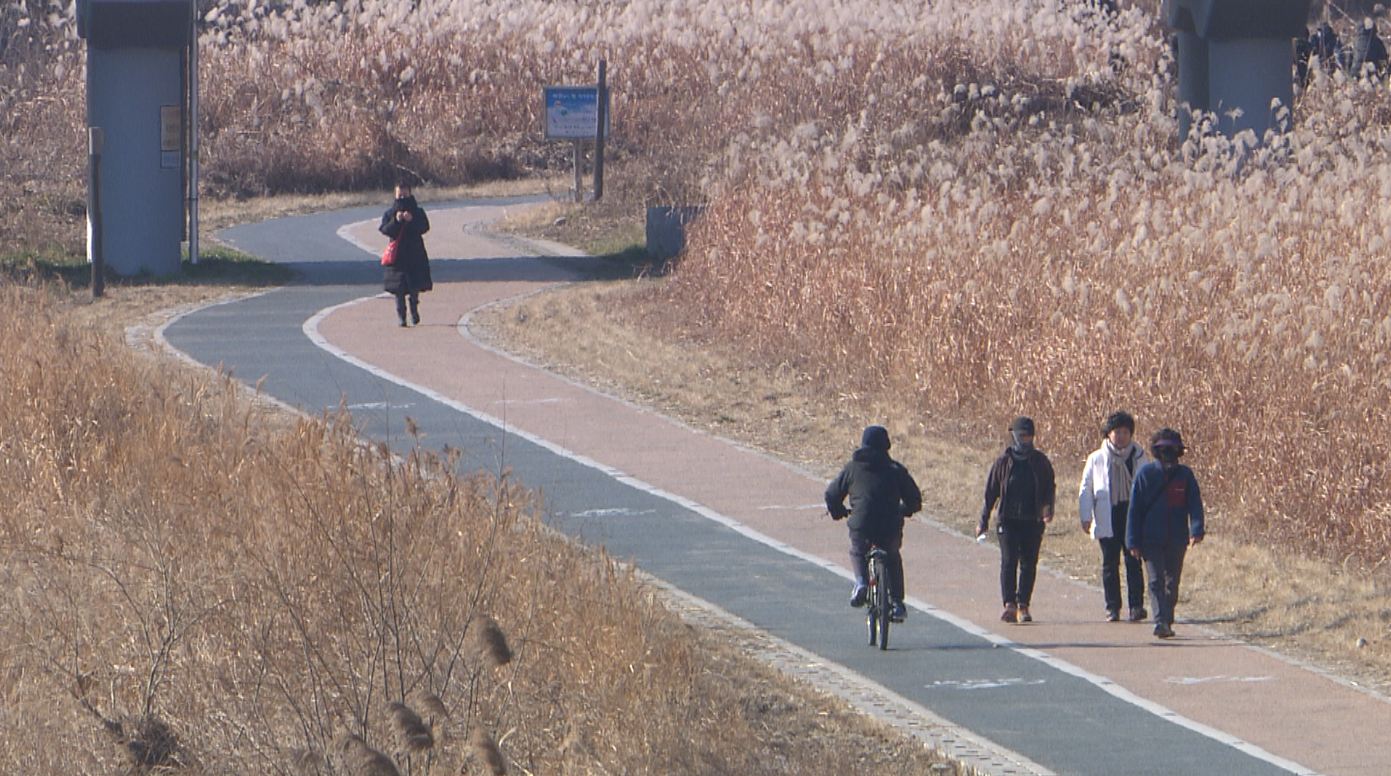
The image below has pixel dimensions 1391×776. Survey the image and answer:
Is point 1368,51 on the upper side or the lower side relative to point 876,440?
upper

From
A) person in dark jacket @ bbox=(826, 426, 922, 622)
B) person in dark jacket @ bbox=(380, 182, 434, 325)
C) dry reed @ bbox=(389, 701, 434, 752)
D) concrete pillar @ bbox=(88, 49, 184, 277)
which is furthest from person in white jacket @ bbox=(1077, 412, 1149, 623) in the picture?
concrete pillar @ bbox=(88, 49, 184, 277)

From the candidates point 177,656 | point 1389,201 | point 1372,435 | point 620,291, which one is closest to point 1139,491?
point 1372,435

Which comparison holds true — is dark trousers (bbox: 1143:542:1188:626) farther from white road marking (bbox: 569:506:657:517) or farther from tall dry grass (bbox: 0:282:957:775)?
white road marking (bbox: 569:506:657:517)

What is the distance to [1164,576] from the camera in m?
11.5

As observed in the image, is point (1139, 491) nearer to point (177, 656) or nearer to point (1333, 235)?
point (177, 656)

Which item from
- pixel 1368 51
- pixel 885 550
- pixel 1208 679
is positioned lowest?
pixel 1208 679

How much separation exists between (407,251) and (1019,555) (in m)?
11.5

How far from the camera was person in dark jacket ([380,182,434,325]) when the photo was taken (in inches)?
868

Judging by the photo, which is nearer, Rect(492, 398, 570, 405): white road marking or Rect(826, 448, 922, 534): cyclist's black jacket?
Rect(826, 448, 922, 534): cyclist's black jacket

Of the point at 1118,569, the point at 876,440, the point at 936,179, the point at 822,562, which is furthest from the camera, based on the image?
the point at 936,179

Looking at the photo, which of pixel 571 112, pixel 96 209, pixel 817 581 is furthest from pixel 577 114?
pixel 817 581

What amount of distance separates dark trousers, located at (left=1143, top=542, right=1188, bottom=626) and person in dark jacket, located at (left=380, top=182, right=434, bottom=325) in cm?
1182

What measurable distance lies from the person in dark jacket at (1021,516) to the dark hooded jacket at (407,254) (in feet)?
36.8

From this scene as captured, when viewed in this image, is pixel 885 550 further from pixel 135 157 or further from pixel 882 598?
pixel 135 157
